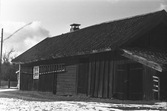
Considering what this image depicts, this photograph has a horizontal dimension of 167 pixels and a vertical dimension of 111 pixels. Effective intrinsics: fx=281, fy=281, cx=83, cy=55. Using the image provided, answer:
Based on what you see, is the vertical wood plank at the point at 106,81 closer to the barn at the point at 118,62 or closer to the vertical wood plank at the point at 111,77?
the barn at the point at 118,62

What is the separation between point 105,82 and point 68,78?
4.20 meters

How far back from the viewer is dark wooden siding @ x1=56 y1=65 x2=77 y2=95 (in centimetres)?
2008

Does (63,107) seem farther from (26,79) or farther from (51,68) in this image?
(26,79)

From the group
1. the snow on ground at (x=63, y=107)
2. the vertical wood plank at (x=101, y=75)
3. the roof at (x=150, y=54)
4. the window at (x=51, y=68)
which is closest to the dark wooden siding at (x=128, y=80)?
the roof at (x=150, y=54)

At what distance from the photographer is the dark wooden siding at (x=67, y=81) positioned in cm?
2008

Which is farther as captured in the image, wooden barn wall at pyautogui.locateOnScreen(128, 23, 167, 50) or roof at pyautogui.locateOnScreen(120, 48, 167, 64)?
wooden barn wall at pyautogui.locateOnScreen(128, 23, 167, 50)

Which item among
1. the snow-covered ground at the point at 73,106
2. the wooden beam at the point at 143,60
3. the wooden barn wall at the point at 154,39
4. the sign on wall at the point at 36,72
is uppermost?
the wooden barn wall at the point at 154,39

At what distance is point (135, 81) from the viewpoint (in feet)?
52.1

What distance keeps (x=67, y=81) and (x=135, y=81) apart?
6391 millimetres

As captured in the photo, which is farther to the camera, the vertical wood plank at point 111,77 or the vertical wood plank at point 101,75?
the vertical wood plank at point 101,75

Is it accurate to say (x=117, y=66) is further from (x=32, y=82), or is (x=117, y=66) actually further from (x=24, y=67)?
(x=24, y=67)

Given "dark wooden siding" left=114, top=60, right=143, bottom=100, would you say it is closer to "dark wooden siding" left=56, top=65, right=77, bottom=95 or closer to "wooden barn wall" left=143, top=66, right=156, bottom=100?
"wooden barn wall" left=143, top=66, right=156, bottom=100

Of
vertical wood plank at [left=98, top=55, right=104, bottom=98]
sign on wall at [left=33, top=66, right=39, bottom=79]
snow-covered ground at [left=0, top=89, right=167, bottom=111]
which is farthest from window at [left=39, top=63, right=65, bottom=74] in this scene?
snow-covered ground at [left=0, top=89, right=167, bottom=111]

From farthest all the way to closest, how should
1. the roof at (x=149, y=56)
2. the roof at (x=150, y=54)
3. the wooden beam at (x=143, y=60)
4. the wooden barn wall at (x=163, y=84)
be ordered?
1. the roof at (x=150, y=54)
2. the wooden barn wall at (x=163, y=84)
3. the roof at (x=149, y=56)
4. the wooden beam at (x=143, y=60)
